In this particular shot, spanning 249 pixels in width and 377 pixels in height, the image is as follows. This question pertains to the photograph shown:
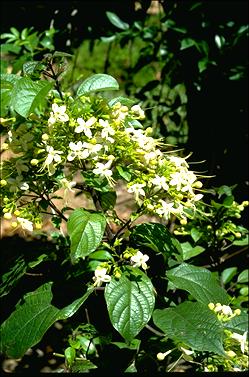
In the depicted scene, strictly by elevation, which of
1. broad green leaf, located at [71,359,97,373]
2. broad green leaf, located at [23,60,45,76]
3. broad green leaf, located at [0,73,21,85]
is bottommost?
broad green leaf, located at [71,359,97,373]

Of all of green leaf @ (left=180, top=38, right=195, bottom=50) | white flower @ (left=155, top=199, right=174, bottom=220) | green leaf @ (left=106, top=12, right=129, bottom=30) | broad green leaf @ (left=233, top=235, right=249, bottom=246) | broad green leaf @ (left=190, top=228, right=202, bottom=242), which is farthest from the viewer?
green leaf @ (left=106, top=12, right=129, bottom=30)

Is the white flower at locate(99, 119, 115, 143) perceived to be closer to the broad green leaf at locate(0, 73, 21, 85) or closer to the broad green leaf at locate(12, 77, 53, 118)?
the broad green leaf at locate(12, 77, 53, 118)

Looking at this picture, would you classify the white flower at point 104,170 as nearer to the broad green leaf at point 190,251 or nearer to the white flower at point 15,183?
the white flower at point 15,183

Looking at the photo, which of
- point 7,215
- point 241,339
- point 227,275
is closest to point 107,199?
point 7,215

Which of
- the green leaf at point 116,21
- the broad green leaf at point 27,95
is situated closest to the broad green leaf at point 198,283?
the broad green leaf at point 27,95

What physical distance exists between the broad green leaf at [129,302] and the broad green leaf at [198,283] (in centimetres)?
17

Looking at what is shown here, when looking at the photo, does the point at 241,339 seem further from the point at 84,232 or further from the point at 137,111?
the point at 137,111

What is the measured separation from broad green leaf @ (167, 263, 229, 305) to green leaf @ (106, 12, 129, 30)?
4.09 feet

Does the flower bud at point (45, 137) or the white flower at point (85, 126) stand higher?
the white flower at point (85, 126)

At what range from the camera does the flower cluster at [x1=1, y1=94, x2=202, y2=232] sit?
4.69 ft

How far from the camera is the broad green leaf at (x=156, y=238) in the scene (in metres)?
1.53

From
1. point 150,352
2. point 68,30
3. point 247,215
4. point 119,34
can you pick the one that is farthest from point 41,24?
point 150,352

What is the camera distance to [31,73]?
4.71 ft

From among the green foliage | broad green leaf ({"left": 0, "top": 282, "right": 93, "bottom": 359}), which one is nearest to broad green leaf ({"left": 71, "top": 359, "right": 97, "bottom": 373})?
the green foliage
